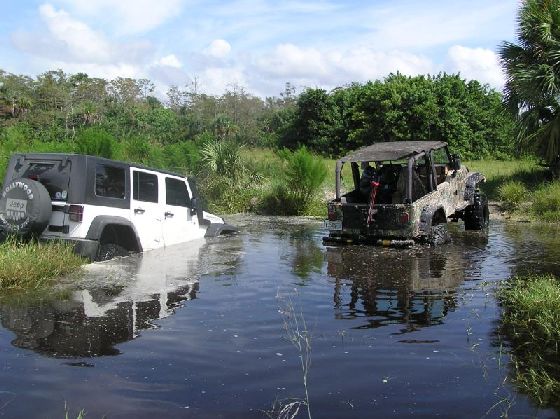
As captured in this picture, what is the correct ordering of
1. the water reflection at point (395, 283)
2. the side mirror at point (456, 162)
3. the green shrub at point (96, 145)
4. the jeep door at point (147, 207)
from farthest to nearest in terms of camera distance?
the green shrub at point (96, 145) < the side mirror at point (456, 162) < the jeep door at point (147, 207) < the water reflection at point (395, 283)

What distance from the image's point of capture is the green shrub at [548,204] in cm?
1712

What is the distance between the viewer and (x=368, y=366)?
17.5 ft

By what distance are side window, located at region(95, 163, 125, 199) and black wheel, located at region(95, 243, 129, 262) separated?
2.59 ft

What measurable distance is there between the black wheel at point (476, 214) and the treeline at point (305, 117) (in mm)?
6741

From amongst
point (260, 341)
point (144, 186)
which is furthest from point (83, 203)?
point (260, 341)

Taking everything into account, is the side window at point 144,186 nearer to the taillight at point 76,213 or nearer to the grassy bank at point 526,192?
the taillight at point 76,213

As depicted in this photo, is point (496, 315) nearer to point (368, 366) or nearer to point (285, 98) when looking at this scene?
point (368, 366)

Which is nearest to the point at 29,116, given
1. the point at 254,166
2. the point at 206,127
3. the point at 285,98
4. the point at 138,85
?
the point at 206,127

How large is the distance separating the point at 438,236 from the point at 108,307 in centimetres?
742

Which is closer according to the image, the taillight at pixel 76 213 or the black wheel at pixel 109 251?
the taillight at pixel 76 213

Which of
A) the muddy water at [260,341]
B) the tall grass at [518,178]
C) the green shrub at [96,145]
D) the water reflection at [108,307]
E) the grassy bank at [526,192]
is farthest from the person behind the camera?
the tall grass at [518,178]

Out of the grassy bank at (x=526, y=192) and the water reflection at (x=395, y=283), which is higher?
the grassy bank at (x=526, y=192)

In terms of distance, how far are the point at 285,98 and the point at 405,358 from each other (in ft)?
210

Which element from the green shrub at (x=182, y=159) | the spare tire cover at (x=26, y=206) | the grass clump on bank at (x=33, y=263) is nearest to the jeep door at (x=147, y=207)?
the grass clump on bank at (x=33, y=263)
